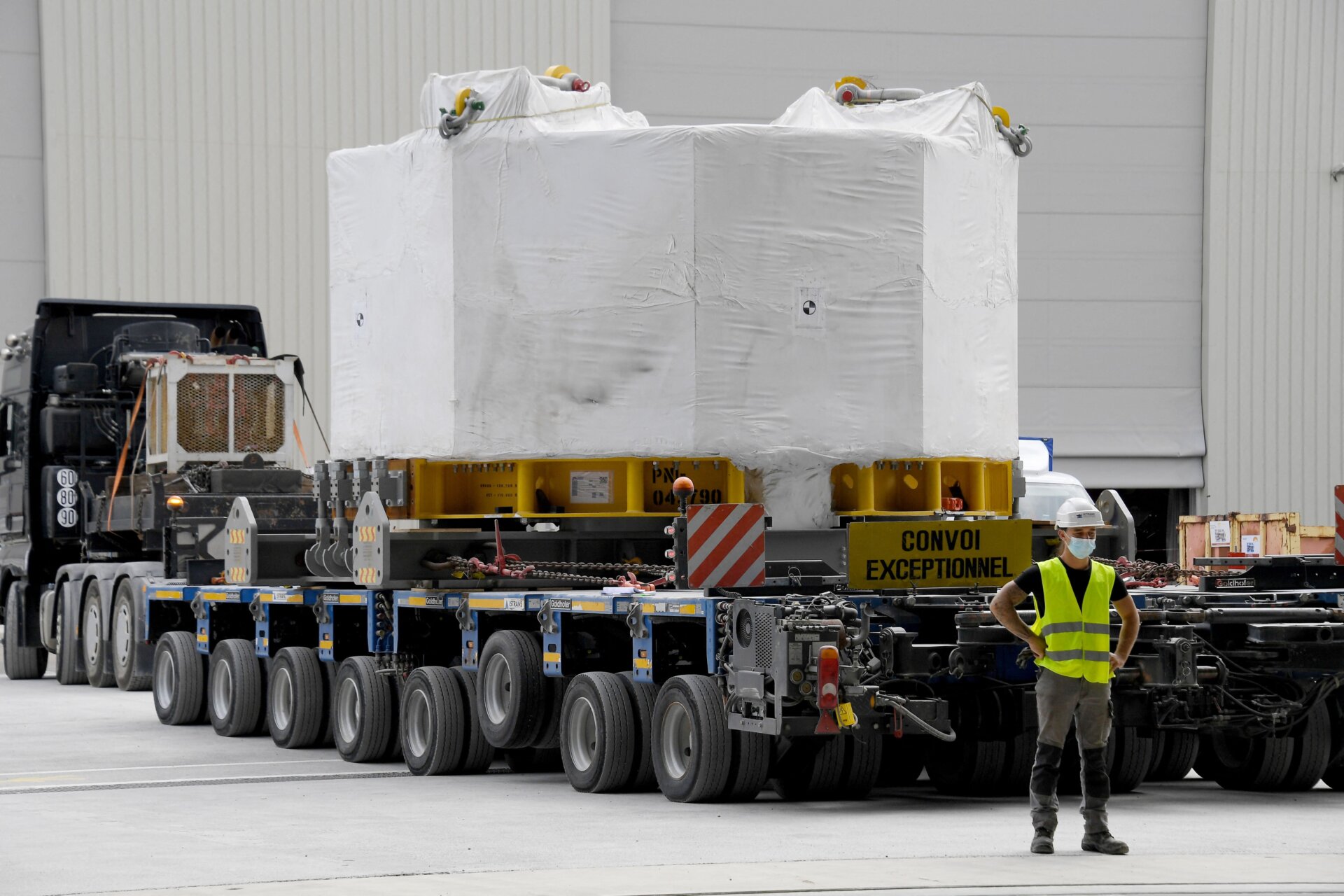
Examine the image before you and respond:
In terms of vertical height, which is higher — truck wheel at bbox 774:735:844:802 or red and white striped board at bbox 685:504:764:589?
red and white striped board at bbox 685:504:764:589

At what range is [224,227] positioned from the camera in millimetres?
33094

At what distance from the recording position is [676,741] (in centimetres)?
1227

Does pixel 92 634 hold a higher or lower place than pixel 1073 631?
lower

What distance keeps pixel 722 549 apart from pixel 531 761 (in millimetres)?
3432

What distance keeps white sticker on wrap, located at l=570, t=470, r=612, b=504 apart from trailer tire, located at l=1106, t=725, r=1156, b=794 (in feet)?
11.3

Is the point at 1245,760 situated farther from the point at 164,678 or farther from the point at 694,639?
the point at 164,678

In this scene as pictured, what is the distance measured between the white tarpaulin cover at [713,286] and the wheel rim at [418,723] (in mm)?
1670

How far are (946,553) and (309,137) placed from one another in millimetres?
22885

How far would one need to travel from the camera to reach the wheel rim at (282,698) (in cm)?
1669

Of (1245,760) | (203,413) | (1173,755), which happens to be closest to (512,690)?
(1173,755)

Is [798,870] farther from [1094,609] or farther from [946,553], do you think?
[946,553]

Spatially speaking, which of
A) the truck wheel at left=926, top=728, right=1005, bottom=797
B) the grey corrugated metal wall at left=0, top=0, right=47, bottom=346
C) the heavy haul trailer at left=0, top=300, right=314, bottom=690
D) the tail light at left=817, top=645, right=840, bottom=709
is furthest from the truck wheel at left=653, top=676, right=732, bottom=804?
the grey corrugated metal wall at left=0, top=0, right=47, bottom=346

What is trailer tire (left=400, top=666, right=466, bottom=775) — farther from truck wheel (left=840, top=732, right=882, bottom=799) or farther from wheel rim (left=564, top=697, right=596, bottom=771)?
truck wheel (left=840, top=732, right=882, bottom=799)

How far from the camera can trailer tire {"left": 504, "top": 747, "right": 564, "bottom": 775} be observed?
48.6ft
